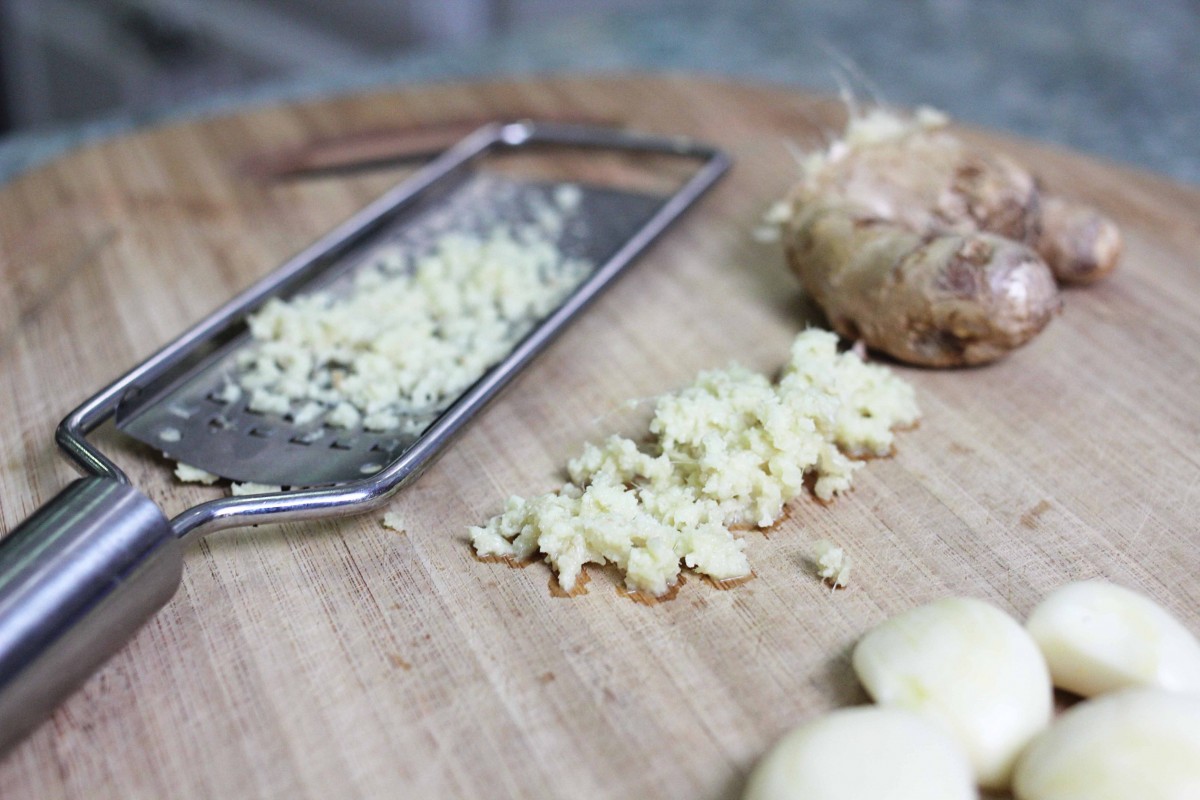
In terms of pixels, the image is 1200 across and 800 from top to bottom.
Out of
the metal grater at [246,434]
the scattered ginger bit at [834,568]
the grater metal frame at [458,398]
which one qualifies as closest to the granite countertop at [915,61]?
the grater metal frame at [458,398]

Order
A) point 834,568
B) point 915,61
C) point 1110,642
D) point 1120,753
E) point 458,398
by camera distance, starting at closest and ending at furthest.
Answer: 1. point 1120,753
2. point 1110,642
3. point 834,568
4. point 458,398
5. point 915,61

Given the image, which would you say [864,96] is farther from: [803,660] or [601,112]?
[803,660]

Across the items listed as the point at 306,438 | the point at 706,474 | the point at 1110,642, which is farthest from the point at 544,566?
the point at 1110,642

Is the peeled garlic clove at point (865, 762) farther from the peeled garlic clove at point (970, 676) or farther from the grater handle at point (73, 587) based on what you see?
the grater handle at point (73, 587)

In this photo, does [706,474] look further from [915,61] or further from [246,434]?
[915,61]

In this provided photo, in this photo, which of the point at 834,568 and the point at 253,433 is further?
the point at 253,433

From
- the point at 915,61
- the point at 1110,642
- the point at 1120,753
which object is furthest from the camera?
the point at 915,61

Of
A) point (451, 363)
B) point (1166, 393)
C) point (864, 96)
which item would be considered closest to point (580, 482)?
point (451, 363)

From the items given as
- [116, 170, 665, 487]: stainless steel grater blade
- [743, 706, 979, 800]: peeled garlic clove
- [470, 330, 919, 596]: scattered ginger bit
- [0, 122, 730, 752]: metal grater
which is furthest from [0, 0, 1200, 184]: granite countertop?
[743, 706, 979, 800]: peeled garlic clove
